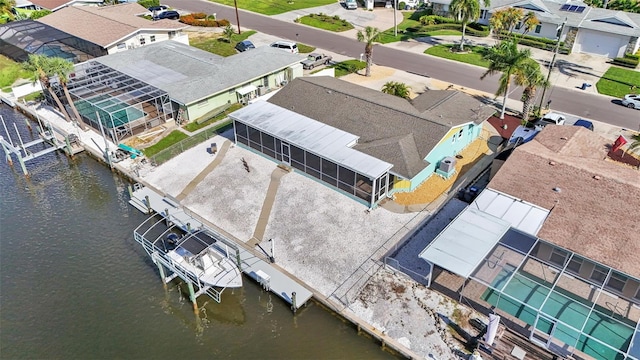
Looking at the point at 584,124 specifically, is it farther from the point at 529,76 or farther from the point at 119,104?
the point at 119,104

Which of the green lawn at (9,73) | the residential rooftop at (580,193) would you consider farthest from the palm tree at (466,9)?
the green lawn at (9,73)

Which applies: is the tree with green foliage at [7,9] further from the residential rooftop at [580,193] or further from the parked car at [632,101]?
the parked car at [632,101]

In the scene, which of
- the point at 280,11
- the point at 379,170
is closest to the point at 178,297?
the point at 379,170

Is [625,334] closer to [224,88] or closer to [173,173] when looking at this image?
[173,173]

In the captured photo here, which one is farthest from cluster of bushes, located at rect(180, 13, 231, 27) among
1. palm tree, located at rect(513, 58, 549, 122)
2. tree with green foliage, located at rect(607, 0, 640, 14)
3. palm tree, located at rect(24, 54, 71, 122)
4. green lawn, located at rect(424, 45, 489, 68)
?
tree with green foliage, located at rect(607, 0, 640, 14)

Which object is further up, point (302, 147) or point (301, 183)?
point (302, 147)

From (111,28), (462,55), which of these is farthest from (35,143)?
(462,55)

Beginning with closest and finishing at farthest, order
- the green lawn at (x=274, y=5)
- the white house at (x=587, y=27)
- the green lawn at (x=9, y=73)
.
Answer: the green lawn at (x=9, y=73) < the white house at (x=587, y=27) < the green lawn at (x=274, y=5)
